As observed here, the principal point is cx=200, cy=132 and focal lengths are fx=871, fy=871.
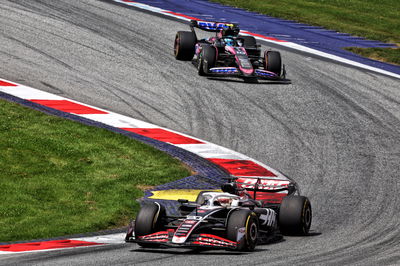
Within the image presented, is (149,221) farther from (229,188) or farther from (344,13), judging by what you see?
(344,13)

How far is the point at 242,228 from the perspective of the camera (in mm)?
11891

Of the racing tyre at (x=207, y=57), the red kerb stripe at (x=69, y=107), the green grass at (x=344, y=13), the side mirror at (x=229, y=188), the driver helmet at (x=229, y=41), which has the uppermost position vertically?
the green grass at (x=344, y=13)

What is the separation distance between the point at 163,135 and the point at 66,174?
3796mm

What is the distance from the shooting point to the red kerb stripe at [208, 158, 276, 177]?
683 inches

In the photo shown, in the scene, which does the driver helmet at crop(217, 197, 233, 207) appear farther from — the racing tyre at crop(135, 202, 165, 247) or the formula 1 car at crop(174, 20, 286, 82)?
the formula 1 car at crop(174, 20, 286, 82)

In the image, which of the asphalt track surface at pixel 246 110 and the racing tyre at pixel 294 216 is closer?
the asphalt track surface at pixel 246 110

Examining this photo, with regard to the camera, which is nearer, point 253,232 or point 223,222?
point 253,232

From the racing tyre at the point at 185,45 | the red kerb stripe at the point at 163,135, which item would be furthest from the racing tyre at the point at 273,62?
the red kerb stripe at the point at 163,135

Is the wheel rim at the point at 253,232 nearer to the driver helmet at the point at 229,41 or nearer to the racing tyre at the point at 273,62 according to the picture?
the racing tyre at the point at 273,62

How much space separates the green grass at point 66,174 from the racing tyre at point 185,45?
7.08m

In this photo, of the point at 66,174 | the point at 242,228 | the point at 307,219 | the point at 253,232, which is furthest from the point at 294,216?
the point at 66,174

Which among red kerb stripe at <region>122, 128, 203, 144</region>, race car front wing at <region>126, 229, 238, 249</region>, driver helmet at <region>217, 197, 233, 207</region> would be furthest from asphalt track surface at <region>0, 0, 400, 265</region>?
driver helmet at <region>217, 197, 233, 207</region>

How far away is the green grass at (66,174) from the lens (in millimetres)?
14125

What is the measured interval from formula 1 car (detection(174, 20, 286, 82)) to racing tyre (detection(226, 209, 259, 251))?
12.2 meters
